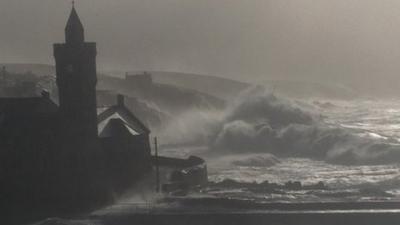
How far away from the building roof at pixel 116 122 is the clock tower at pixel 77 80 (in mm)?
1894

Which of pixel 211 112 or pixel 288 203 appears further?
pixel 211 112

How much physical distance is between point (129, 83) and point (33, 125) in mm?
55426

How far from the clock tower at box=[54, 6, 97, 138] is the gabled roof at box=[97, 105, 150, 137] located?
6.21ft

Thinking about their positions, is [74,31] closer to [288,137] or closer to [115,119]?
[115,119]

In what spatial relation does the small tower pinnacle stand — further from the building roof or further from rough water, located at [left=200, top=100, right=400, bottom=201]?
rough water, located at [left=200, top=100, right=400, bottom=201]

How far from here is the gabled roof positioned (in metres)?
35.6

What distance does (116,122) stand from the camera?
3603 cm

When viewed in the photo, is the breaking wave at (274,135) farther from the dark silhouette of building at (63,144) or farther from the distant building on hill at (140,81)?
the dark silhouette of building at (63,144)

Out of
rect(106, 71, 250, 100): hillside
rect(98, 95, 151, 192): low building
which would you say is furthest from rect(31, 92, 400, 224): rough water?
rect(106, 71, 250, 100): hillside

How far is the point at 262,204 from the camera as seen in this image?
96.0ft

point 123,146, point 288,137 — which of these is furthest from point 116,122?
point 288,137

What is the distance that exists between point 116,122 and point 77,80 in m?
3.66

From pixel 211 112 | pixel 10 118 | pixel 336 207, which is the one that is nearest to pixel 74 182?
pixel 10 118

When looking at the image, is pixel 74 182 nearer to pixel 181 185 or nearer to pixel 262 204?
pixel 181 185
